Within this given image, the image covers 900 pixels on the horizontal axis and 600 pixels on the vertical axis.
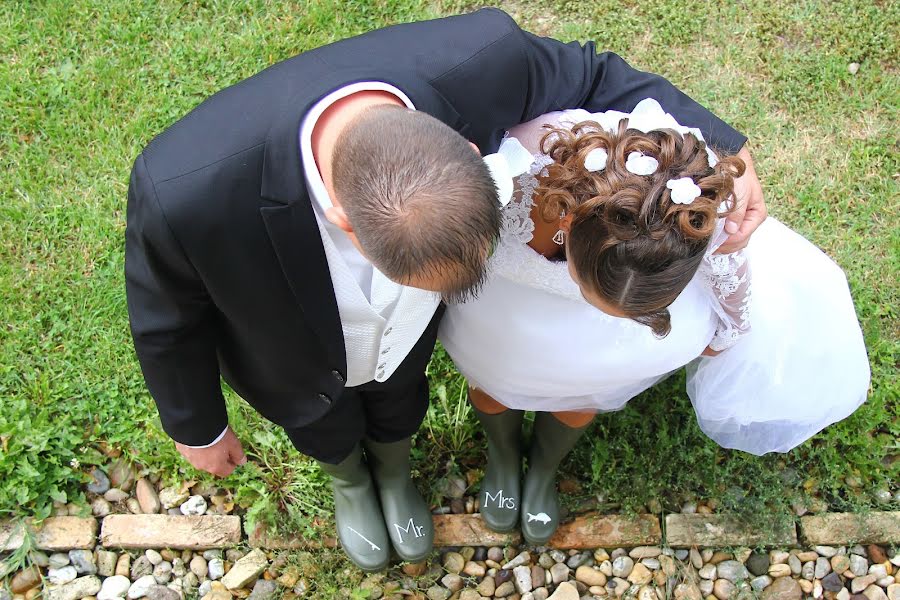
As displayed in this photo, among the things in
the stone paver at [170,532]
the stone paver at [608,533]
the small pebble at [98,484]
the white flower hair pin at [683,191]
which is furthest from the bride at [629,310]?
the small pebble at [98,484]

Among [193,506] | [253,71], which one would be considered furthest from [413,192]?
[253,71]

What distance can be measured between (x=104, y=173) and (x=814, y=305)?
9.49 ft

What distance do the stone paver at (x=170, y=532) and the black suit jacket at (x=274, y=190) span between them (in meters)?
0.89

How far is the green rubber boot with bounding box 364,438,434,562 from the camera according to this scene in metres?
2.88

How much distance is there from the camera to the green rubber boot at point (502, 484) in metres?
2.92

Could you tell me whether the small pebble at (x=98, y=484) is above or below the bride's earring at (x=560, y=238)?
below

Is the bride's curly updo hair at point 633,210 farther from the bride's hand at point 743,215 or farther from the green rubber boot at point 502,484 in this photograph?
the green rubber boot at point 502,484

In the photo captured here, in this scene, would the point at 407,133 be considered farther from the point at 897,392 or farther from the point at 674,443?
the point at 897,392

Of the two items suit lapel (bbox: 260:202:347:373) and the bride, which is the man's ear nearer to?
suit lapel (bbox: 260:202:347:373)

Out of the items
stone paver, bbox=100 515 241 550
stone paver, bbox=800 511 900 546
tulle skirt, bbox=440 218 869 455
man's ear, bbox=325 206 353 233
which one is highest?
man's ear, bbox=325 206 353 233

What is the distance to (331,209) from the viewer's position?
148 cm

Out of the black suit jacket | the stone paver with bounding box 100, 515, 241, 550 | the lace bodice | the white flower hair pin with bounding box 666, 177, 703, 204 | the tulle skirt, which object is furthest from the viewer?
the stone paver with bounding box 100, 515, 241, 550

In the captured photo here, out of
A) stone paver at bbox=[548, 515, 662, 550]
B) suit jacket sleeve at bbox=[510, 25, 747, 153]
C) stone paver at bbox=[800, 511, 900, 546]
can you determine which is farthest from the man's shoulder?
stone paver at bbox=[800, 511, 900, 546]

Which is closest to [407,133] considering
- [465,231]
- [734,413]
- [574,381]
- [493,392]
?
[465,231]
